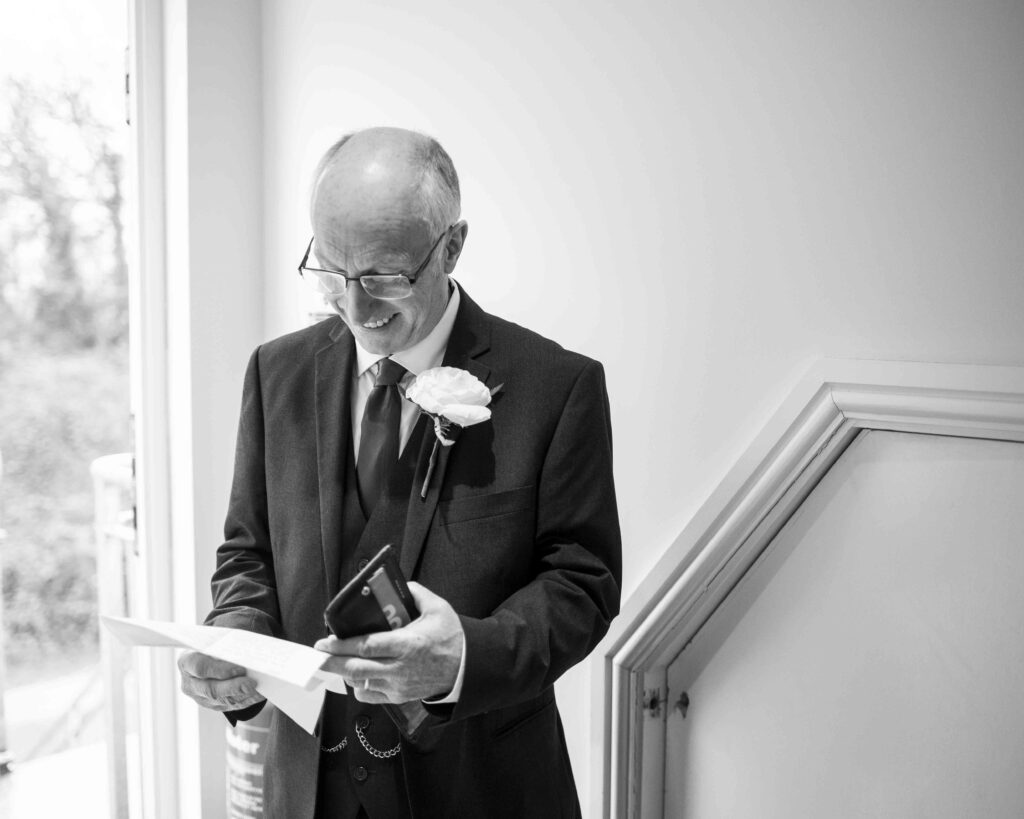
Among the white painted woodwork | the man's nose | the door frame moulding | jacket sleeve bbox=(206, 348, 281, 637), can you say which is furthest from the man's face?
the white painted woodwork

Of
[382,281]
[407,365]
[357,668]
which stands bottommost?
[357,668]

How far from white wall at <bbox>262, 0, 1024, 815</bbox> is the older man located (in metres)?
0.42

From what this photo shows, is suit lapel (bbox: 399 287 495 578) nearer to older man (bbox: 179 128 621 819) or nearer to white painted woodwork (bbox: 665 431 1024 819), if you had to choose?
older man (bbox: 179 128 621 819)

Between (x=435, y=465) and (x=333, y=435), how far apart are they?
0.17m

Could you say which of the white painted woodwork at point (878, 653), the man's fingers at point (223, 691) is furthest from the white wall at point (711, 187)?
the man's fingers at point (223, 691)

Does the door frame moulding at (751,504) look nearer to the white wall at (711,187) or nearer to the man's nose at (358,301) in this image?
the white wall at (711,187)

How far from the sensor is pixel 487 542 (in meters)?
1.35

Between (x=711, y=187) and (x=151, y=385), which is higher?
(x=711, y=187)

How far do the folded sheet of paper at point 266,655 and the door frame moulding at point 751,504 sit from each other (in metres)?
0.80

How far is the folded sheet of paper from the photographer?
1073 mm

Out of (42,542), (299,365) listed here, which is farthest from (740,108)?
(42,542)

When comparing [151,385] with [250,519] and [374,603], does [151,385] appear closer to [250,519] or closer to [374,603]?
[250,519]

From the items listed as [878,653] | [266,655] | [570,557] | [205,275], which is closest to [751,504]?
[878,653]

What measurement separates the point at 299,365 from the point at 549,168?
0.75 meters
